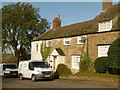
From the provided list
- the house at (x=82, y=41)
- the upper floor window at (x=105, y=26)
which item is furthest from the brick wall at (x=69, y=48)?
the upper floor window at (x=105, y=26)

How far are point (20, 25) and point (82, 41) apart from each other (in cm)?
2486

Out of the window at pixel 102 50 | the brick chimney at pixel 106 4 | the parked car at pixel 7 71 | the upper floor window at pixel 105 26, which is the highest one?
the brick chimney at pixel 106 4

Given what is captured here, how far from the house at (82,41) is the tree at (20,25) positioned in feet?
39.5

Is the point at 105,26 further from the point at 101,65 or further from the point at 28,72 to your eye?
the point at 28,72

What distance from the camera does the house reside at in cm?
3017

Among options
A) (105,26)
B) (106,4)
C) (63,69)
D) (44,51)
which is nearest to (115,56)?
(105,26)

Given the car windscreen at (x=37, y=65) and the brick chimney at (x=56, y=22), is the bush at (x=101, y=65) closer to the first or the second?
the car windscreen at (x=37, y=65)

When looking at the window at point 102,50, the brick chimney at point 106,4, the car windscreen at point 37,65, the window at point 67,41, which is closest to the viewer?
the car windscreen at point 37,65

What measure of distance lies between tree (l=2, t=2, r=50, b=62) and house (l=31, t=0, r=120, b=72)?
1204cm

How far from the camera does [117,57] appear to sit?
80.9ft

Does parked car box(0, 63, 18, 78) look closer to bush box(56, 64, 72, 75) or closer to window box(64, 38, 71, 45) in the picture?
bush box(56, 64, 72, 75)

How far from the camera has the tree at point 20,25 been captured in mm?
55031

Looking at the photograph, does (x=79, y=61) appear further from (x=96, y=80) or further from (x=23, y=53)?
(x=23, y=53)

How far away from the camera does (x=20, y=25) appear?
182 ft
